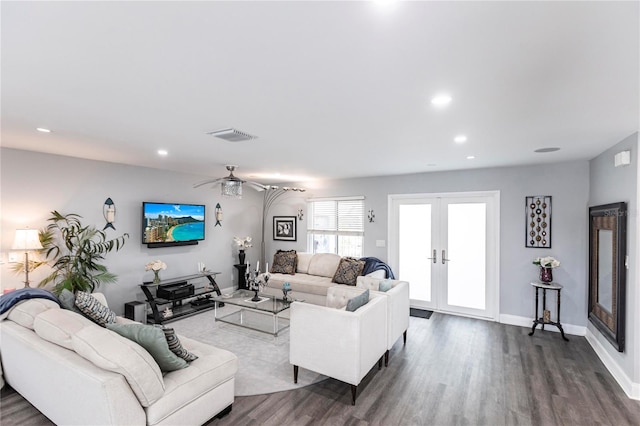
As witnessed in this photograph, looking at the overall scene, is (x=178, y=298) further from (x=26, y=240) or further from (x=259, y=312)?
(x=26, y=240)

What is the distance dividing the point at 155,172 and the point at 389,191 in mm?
4336

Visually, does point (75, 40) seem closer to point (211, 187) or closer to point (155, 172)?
point (155, 172)

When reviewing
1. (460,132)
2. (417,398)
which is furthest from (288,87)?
(417,398)

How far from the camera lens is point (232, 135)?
3221 millimetres

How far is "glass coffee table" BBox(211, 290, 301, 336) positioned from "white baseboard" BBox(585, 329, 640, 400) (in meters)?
3.72

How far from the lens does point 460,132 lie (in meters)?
3.10

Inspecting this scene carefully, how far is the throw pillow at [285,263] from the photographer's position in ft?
21.3

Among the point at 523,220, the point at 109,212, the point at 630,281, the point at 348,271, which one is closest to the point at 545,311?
the point at 523,220

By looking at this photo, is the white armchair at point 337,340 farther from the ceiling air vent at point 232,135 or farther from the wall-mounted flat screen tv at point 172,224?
the wall-mounted flat screen tv at point 172,224

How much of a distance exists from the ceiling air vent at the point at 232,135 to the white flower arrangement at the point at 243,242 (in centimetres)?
362

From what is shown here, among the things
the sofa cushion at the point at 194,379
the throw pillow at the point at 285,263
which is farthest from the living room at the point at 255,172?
the sofa cushion at the point at 194,379

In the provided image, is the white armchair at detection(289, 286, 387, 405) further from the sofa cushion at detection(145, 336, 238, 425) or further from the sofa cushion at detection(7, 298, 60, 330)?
the sofa cushion at detection(7, 298, 60, 330)

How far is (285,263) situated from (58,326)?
4426mm

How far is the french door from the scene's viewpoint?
5207 mm
